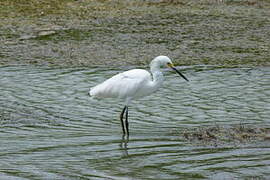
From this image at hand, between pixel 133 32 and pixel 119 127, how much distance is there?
6.87 metres

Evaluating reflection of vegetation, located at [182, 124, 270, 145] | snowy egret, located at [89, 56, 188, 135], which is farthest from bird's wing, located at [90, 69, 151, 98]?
reflection of vegetation, located at [182, 124, 270, 145]

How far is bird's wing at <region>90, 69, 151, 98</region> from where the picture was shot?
9.73 metres

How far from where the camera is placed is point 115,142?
8.90 m

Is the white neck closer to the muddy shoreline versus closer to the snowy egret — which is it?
the snowy egret

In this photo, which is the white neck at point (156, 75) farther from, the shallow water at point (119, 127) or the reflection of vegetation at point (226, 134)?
the reflection of vegetation at point (226, 134)

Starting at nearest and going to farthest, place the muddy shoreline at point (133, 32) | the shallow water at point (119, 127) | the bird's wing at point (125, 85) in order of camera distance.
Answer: the shallow water at point (119, 127) → the bird's wing at point (125, 85) → the muddy shoreline at point (133, 32)

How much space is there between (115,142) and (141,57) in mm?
5779

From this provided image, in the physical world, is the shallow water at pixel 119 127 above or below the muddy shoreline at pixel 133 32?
below

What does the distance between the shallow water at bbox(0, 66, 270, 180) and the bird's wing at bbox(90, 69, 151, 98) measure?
0.41 m

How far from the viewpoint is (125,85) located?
9.77 metres

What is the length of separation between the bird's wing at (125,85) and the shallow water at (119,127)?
41cm

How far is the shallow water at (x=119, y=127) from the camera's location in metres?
7.59

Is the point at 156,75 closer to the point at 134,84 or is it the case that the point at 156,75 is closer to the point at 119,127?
the point at 134,84

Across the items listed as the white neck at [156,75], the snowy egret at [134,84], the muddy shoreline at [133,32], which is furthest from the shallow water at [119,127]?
the muddy shoreline at [133,32]
